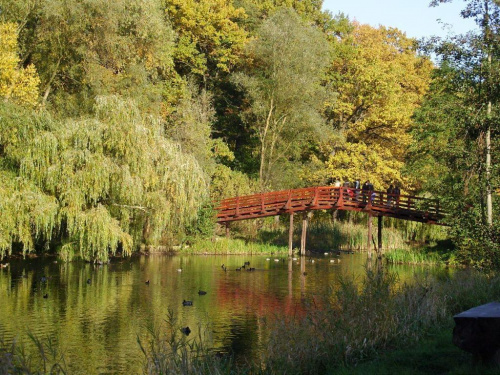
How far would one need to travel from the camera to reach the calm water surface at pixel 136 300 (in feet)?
43.9

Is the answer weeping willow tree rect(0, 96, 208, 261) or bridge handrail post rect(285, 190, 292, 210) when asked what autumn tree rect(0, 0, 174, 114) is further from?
bridge handrail post rect(285, 190, 292, 210)

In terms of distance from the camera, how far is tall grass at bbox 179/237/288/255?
33.9 metres

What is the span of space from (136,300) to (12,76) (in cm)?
1357

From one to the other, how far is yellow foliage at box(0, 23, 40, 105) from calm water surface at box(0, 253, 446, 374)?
707cm

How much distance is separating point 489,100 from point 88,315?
12987 mm

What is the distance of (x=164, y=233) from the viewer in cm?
3244

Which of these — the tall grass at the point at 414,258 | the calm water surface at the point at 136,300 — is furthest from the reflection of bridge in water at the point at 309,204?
the calm water surface at the point at 136,300

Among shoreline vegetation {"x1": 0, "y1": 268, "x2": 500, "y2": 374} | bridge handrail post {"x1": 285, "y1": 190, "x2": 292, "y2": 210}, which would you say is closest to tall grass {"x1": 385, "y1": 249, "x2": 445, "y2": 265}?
bridge handrail post {"x1": 285, "y1": 190, "x2": 292, "y2": 210}

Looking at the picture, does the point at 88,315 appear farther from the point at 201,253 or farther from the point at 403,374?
the point at 201,253

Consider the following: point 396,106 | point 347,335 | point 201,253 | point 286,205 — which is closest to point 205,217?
point 201,253

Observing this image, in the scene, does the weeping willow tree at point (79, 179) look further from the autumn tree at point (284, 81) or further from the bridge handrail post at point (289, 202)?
the autumn tree at point (284, 81)

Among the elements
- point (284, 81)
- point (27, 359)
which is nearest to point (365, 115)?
point (284, 81)

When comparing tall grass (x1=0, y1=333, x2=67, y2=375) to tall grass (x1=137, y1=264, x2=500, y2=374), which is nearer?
tall grass (x1=0, y1=333, x2=67, y2=375)

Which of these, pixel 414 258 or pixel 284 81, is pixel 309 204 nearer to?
pixel 414 258
